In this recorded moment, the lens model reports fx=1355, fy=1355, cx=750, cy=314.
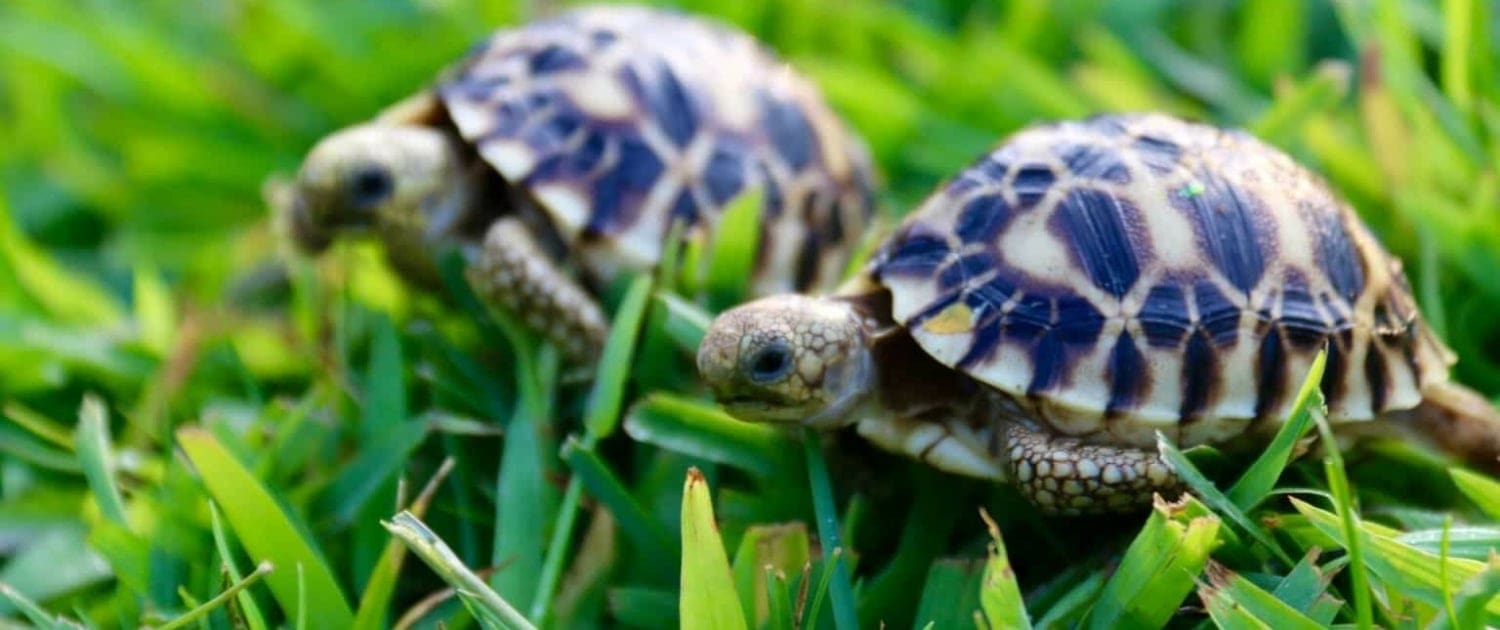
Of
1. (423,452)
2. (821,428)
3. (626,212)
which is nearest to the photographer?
(821,428)

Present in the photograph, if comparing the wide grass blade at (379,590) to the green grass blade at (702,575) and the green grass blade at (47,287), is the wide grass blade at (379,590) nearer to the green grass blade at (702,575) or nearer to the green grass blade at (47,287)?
the green grass blade at (702,575)

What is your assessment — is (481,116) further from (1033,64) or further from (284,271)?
(1033,64)

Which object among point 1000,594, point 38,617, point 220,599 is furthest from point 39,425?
point 1000,594

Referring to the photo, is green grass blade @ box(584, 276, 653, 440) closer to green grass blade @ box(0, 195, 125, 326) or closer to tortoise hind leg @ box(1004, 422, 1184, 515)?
tortoise hind leg @ box(1004, 422, 1184, 515)

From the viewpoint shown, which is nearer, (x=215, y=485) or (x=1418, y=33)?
(x=215, y=485)

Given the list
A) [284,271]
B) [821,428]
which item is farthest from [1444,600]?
[284,271]

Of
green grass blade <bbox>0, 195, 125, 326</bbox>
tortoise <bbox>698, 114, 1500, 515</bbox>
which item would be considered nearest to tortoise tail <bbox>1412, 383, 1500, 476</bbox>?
tortoise <bbox>698, 114, 1500, 515</bbox>

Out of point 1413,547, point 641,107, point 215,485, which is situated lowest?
point 1413,547

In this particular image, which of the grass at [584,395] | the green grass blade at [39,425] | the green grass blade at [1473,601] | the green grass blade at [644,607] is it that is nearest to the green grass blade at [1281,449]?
the grass at [584,395]
